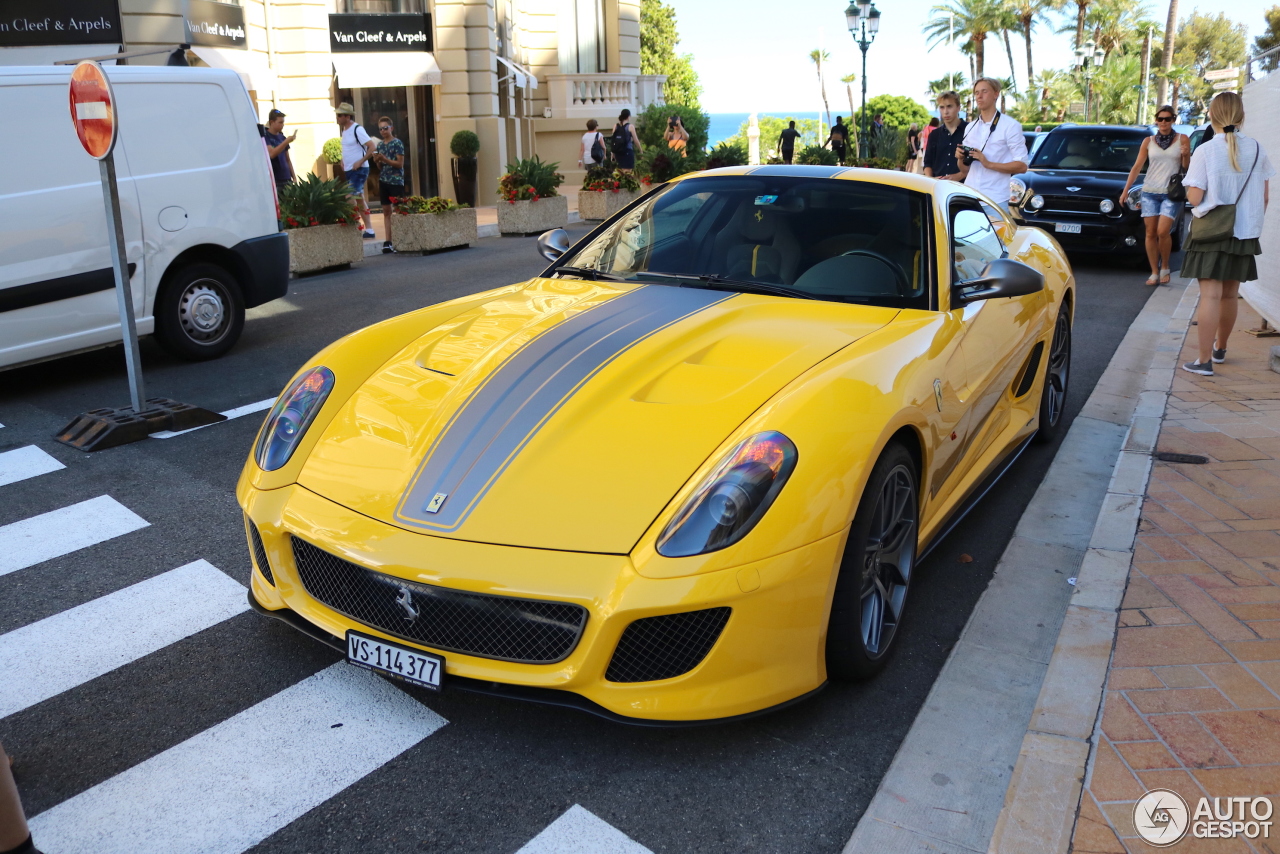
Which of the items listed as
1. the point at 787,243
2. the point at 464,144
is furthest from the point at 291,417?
the point at 464,144

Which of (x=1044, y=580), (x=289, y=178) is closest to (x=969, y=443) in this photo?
(x=1044, y=580)

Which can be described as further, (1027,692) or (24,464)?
(24,464)

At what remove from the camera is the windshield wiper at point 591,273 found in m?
4.31

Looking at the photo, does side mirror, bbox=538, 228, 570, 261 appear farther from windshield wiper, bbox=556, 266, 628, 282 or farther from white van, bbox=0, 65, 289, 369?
white van, bbox=0, 65, 289, 369

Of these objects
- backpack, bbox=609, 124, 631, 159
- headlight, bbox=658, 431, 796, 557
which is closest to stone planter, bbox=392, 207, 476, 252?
backpack, bbox=609, 124, 631, 159

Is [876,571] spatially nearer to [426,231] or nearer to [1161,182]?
→ [1161,182]

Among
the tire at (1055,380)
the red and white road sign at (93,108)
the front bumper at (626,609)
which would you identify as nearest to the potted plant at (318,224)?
the red and white road sign at (93,108)

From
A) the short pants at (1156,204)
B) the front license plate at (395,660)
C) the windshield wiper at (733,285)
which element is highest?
the windshield wiper at (733,285)

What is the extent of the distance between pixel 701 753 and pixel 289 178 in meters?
13.5

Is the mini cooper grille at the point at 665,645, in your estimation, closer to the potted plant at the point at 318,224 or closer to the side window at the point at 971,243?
the side window at the point at 971,243

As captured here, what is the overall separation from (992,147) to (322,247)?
7.49 meters

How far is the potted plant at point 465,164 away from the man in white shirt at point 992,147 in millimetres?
15043

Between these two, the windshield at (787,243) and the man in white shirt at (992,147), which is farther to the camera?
the man in white shirt at (992,147)

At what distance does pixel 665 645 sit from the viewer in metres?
2.67
